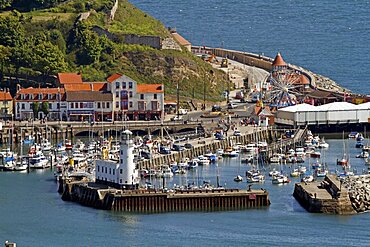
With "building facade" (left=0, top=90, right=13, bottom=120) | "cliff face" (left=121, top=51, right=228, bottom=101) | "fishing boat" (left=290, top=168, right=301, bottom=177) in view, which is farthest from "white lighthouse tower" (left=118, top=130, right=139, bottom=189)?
"cliff face" (left=121, top=51, right=228, bottom=101)

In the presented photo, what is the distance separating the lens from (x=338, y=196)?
9725 cm

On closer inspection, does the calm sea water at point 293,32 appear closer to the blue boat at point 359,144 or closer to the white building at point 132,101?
the white building at point 132,101

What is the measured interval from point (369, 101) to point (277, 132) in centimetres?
1040

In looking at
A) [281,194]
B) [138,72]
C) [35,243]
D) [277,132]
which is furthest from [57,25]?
[35,243]

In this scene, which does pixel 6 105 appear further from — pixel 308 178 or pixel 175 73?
pixel 308 178

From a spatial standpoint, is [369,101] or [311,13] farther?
[311,13]

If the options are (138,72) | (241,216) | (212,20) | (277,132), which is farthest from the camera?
(212,20)

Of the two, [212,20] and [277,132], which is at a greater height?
[212,20]

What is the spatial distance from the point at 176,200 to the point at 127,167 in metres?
3.46

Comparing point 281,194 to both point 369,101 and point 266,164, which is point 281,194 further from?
point 369,101

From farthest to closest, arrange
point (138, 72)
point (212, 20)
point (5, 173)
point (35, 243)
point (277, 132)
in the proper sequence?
point (212, 20) → point (138, 72) → point (277, 132) → point (5, 173) → point (35, 243)

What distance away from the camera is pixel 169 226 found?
306 feet

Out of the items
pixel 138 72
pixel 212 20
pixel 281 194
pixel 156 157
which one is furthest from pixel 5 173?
pixel 212 20

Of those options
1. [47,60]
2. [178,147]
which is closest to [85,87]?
[47,60]
